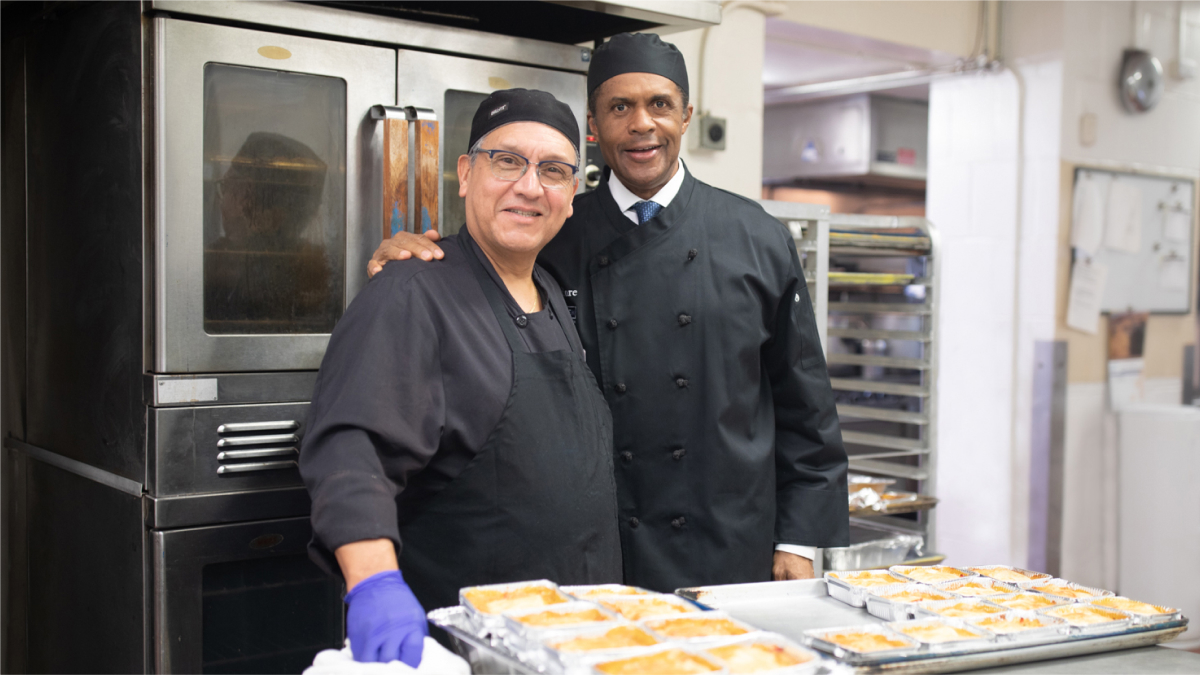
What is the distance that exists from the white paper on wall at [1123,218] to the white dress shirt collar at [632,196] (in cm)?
353

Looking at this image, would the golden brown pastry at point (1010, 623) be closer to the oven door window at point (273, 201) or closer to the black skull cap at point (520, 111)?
the black skull cap at point (520, 111)

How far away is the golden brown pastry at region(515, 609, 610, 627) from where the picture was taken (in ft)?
4.25

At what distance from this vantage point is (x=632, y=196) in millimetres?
2234

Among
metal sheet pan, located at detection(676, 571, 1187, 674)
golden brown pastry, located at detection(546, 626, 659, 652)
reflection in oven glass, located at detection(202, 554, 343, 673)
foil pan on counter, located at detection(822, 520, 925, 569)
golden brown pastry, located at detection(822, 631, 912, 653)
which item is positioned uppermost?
golden brown pastry, located at detection(546, 626, 659, 652)

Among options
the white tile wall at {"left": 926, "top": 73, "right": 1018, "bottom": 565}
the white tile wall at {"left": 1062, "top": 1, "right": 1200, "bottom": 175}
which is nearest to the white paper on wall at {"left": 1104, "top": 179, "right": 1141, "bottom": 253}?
the white tile wall at {"left": 1062, "top": 1, "right": 1200, "bottom": 175}

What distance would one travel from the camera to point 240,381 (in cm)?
206

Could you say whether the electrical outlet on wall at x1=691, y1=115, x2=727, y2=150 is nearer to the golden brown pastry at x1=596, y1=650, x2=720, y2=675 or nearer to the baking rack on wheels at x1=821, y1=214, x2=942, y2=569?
the baking rack on wheels at x1=821, y1=214, x2=942, y2=569

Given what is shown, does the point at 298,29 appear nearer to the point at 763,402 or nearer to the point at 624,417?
the point at 624,417

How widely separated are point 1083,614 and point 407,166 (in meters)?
1.52

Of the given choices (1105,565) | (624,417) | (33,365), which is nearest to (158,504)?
(33,365)

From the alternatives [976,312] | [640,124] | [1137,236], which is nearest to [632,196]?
[640,124]

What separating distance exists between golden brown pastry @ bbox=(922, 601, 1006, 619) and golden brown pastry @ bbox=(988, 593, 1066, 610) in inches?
1.1

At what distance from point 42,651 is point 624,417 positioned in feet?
5.02

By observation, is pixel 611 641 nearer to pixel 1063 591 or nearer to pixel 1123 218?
pixel 1063 591
